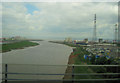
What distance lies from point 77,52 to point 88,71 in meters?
0.76

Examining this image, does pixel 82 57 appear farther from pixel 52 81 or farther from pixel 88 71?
pixel 52 81

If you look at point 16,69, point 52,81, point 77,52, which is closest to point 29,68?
point 16,69

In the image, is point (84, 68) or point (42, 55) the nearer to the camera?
point (84, 68)

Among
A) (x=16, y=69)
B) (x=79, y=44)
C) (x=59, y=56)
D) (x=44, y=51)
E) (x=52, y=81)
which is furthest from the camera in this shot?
(x=44, y=51)

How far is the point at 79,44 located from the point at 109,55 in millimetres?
854

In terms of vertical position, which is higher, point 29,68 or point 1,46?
point 1,46

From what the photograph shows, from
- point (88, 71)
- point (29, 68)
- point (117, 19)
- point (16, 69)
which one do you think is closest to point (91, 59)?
point (88, 71)

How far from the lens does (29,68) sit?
238cm

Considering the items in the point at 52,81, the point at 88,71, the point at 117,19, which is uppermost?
the point at 117,19

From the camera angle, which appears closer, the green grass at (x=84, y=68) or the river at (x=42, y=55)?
the green grass at (x=84, y=68)

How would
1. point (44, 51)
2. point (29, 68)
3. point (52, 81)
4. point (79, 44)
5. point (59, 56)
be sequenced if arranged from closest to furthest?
point (52, 81) < point (29, 68) < point (79, 44) < point (59, 56) < point (44, 51)

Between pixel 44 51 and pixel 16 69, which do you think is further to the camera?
pixel 44 51

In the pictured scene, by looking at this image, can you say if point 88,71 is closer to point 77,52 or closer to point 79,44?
point 77,52

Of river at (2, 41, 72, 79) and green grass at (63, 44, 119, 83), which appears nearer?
green grass at (63, 44, 119, 83)
